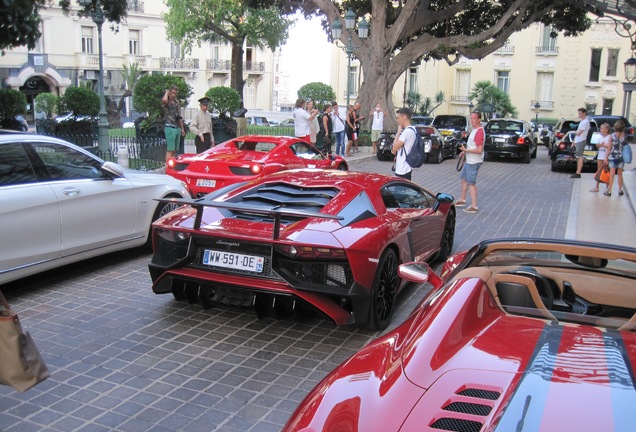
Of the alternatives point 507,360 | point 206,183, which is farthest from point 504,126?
point 507,360

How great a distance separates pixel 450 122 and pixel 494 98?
25221mm

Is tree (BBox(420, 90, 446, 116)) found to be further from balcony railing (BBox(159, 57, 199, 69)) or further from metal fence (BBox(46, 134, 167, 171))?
metal fence (BBox(46, 134, 167, 171))

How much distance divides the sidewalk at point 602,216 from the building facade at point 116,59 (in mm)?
32153

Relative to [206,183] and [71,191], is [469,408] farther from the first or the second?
[206,183]

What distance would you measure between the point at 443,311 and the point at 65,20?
52307mm

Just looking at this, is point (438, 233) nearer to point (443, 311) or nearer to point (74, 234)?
point (74, 234)

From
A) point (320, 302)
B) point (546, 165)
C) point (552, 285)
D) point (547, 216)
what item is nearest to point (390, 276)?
point (320, 302)

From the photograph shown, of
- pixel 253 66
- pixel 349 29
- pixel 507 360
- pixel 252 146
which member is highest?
pixel 253 66

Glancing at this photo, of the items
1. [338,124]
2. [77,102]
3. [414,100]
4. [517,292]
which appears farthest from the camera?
[414,100]

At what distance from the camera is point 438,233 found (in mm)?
7391

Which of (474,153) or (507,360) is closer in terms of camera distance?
(507,360)

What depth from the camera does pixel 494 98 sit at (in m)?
50.6

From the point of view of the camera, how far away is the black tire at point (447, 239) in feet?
25.7

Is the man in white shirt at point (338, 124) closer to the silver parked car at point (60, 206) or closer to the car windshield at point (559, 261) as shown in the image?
the silver parked car at point (60, 206)
